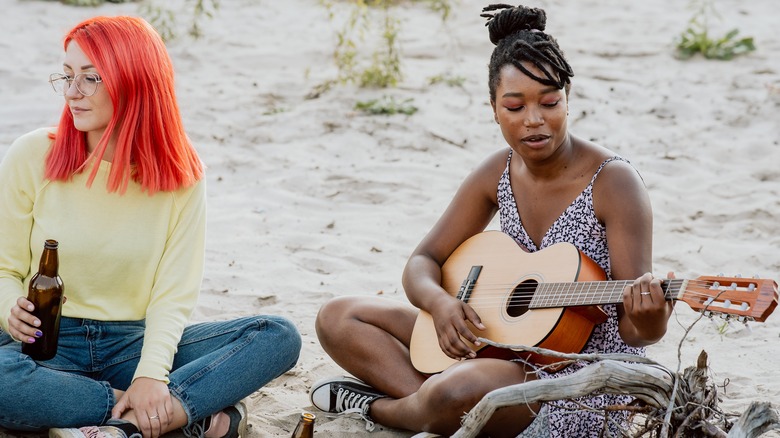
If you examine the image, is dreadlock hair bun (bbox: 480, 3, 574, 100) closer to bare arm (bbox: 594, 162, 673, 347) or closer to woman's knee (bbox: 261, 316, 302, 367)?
bare arm (bbox: 594, 162, 673, 347)

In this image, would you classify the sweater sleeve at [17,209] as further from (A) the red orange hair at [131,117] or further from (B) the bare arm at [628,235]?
(B) the bare arm at [628,235]

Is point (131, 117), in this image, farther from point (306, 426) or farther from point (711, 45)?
point (711, 45)

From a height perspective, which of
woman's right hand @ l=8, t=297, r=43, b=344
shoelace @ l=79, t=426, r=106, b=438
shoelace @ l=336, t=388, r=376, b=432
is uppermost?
woman's right hand @ l=8, t=297, r=43, b=344

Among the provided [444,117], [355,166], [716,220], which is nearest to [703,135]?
[716,220]

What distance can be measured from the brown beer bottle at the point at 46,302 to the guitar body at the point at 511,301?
1.29 metres

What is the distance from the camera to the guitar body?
3.31 meters

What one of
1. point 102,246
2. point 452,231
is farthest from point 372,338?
point 102,246

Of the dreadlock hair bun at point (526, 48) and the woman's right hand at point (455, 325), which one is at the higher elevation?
the dreadlock hair bun at point (526, 48)

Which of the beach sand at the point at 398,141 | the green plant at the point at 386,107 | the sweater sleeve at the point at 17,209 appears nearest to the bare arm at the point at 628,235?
the beach sand at the point at 398,141

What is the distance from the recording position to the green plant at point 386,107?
295 inches

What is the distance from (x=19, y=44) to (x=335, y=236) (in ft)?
13.0

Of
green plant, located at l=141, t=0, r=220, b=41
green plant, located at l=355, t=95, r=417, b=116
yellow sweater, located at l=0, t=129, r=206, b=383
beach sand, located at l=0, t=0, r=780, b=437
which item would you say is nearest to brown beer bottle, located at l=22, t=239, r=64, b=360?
yellow sweater, located at l=0, t=129, r=206, b=383

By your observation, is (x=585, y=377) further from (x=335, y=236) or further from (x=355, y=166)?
(x=355, y=166)

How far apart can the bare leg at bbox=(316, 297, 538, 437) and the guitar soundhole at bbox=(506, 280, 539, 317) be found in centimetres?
22
